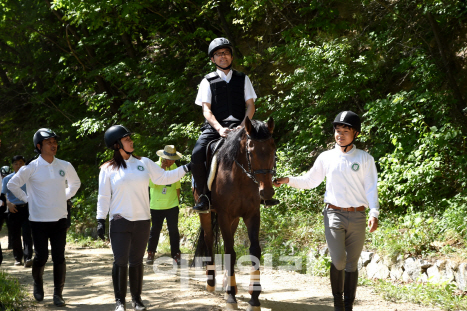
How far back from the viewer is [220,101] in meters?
6.57

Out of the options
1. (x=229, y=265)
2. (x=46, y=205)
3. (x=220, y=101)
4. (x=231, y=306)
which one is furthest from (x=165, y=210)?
(x=231, y=306)

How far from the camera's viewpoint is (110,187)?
5.34 meters

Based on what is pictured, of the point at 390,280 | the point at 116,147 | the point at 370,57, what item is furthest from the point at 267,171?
the point at 370,57

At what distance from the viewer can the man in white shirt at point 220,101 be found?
253 inches

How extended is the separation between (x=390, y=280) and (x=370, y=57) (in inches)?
214

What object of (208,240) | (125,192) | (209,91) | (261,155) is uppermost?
(209,91)

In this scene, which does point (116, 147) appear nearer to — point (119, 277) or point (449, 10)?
point (119, 277)

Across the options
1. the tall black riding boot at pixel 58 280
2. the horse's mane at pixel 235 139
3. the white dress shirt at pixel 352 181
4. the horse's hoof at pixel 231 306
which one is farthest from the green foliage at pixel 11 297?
the white dress shirt at pixel 352 181

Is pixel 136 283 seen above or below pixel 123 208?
below

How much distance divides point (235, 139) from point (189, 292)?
94.6 inches

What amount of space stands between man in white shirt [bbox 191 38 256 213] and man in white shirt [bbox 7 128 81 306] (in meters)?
1.90

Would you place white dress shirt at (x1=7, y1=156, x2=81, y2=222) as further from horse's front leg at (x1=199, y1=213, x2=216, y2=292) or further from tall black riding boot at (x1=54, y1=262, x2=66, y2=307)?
horse's front leg at (x1=199, y1=213, x2=216, y2=292)

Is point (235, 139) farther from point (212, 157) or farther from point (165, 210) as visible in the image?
point (165, 210)

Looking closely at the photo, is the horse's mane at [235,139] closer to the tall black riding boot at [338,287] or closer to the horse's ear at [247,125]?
the horse's ear at [247,125]
